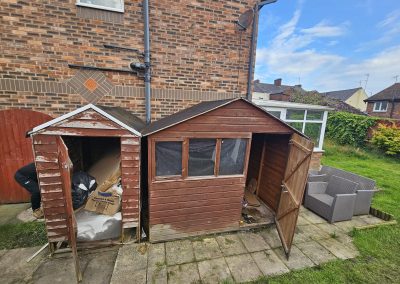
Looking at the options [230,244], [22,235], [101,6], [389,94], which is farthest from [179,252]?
[389,94]

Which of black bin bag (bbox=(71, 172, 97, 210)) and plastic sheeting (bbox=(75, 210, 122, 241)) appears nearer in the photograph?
plastic sheeting (bbox=(75, 210, 122, 241))

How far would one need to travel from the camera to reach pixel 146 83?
5414mm

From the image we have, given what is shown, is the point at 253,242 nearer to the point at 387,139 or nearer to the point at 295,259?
the point at 295,259

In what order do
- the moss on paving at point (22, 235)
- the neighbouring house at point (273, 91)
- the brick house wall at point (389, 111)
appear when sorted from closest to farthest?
1. the moss on paving at point (22, 235)
2. the brick house wall at point (389, 111)
3. the neighbouring house at point (273, 91)

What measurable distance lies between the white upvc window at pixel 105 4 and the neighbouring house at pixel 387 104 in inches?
1175

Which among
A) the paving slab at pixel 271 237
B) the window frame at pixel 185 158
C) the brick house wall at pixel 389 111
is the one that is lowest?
the paving slab at pixel 271 237

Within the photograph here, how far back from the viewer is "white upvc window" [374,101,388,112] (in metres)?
23.8

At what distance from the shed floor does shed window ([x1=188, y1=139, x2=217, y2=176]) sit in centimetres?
182

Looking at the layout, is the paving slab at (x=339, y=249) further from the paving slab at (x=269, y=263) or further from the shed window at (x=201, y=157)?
the shed window at (x=201, y=157)

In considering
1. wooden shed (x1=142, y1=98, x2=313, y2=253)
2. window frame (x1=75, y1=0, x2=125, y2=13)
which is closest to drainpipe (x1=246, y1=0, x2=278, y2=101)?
Answer: wooden shed (x1=142, y1=98, x2=313, y2=253)

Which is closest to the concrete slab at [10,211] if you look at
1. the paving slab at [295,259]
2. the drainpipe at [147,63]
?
the drainpipe at [147,63]

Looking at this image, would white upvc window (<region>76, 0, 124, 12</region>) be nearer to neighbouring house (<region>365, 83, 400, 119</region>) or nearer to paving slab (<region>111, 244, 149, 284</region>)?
paving slab (<region>111, 244, 149, 284</region>)

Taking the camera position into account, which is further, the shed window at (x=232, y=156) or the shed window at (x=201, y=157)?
the shed window at (x=232, y=156)

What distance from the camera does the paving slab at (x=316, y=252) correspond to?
394 cm
